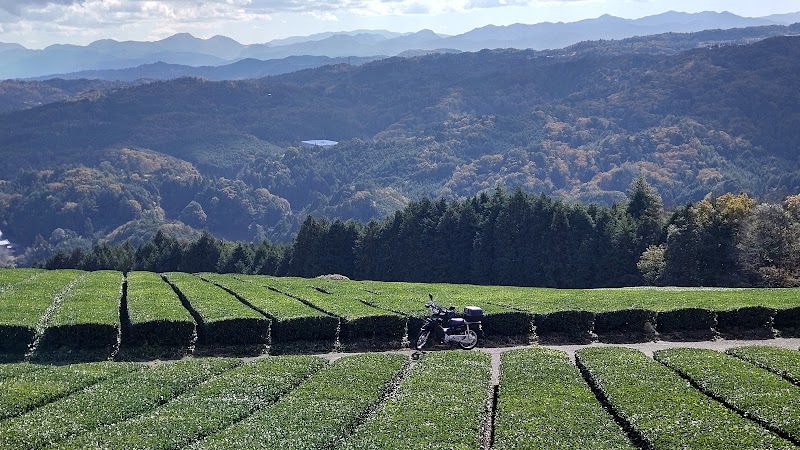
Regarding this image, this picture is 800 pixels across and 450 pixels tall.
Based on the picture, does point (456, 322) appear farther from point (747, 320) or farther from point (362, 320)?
point (747, 320)

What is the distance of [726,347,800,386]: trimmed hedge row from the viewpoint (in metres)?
20.3

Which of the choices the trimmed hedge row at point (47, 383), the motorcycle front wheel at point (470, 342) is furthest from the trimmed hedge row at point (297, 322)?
the trimmed hedge row at point (47, 383)

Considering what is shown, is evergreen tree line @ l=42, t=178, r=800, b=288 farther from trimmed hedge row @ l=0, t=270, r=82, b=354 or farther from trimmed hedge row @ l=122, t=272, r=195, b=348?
trimmed hedge row @ l=0, t=270, r=82, b=354

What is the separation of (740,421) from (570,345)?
1093 cm

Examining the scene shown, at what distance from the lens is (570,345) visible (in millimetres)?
27516

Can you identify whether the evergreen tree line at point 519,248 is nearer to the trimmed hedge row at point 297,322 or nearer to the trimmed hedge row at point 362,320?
the trimmed hedge row at point 362,320

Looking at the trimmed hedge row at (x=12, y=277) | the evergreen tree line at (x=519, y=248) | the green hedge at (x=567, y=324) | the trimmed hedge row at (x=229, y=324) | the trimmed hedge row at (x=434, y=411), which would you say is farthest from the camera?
the evergreen tree line at (x=519, y=248)

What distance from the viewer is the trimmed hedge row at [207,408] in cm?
1630

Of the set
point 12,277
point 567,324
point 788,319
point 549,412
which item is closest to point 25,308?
point 12,277

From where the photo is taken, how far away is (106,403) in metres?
19.2

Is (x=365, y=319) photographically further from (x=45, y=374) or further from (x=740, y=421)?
(x=740, y=421)

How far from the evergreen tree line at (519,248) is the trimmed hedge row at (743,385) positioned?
112 feet

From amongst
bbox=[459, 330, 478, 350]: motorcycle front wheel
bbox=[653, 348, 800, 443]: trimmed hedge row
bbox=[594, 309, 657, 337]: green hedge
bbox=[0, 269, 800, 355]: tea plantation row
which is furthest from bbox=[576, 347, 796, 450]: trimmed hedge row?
bbox=[0, 269, 800, 355]: tea plantation row

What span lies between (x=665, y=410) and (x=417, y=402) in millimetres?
6108
